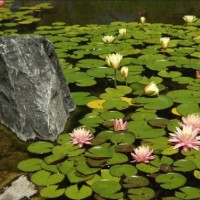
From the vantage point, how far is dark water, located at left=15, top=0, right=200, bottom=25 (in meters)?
7.78

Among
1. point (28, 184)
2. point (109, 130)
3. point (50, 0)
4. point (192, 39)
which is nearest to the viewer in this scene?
point (28, 184)

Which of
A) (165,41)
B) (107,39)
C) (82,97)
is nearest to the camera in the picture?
(82,97)

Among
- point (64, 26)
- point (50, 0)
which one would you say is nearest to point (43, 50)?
point (64, 26)

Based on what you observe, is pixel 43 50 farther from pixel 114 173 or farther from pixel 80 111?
pixel 114 173

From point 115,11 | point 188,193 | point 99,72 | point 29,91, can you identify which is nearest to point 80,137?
point 29,91

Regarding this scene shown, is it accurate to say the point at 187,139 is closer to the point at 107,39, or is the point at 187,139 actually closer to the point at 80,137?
the point at 80,137

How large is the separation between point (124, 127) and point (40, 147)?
0.70 m

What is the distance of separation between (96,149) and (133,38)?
3.53 m

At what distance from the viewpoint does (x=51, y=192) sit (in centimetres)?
252

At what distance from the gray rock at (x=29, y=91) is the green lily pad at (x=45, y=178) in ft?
1.74

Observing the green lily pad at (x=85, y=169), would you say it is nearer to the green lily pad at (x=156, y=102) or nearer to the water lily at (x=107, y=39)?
the green lily pad at (x=156, y=102)

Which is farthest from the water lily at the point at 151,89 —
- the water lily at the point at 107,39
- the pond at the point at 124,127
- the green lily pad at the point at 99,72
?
the water lily at the point at 107,39

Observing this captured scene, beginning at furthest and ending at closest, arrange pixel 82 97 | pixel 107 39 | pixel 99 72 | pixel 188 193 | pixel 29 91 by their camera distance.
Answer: pixel 107 39 → pixel 99 72 → pixel 82 97 → pixel 29 91 → pixel 188 193

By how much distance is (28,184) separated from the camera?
8.69 feet
